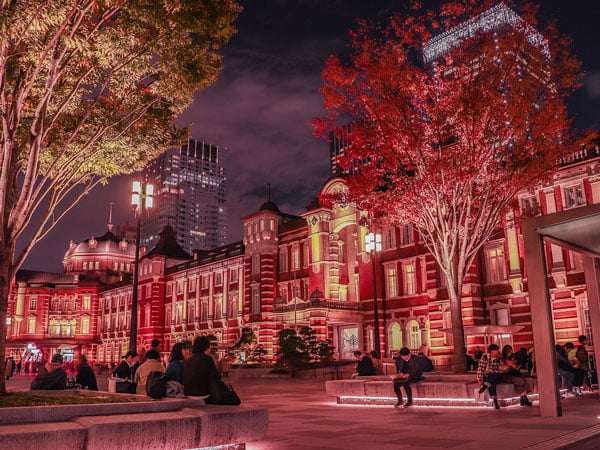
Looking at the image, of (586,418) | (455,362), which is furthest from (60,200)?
(455,362)

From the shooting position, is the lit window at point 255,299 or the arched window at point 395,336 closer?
the arched window at point 395,336

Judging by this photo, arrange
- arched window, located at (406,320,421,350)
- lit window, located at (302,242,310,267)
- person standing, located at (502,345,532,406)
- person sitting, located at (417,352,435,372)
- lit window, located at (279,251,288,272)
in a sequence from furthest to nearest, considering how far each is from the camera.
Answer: lit window, located at (279,251,288,272) → lit window, located at (302,242,310,267) → arched window, located at (406,320,421,350) → person sitting, located at (417,352,435,372) → person standing, located at (502,345,532,406)

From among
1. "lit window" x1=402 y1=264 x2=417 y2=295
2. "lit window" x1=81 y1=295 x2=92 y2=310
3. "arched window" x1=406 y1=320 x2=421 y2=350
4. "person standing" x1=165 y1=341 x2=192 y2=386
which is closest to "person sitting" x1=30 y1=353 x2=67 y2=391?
"person standing" x1=165 y1=341 x2=192 y2=386

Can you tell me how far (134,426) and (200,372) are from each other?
2.05 meters

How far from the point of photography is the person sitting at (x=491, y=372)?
512 inches

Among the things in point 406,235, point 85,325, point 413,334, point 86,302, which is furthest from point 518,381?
point 86,302

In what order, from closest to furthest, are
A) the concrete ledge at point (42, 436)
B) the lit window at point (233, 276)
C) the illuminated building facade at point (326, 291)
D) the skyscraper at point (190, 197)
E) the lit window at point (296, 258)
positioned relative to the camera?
the concrete ledge at point (42, 436) < the illuminated building facade at point (326, 291) < the lit window at point (296, 258) < the lit window at point (233, 276) < the skyscraper at point (190, 197)

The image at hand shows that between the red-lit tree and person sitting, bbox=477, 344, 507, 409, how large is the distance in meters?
4.75

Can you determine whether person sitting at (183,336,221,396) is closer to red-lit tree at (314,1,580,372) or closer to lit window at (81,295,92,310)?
red-lit tree at (314,1,580,372)

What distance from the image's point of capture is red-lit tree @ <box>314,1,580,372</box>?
17.0 meters

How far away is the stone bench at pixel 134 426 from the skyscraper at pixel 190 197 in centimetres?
15677

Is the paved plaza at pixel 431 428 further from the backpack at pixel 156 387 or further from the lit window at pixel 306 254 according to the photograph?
the lit window at pixel 306 254

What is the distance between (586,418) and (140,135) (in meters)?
11.3

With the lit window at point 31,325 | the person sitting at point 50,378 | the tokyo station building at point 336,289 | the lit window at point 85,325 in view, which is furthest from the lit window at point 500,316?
→ the lit window at point 31,325
